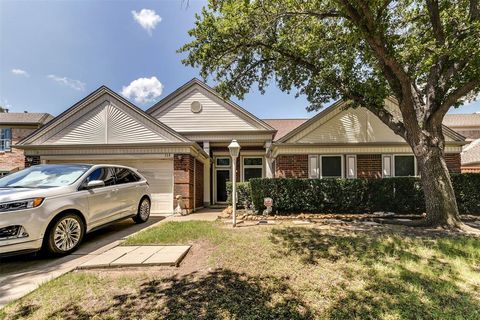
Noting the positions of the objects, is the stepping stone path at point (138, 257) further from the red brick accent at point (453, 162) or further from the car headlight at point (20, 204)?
the red brick accent at point (453, 162)

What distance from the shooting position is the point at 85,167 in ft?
17.9

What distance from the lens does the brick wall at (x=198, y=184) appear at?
10919 millimetres

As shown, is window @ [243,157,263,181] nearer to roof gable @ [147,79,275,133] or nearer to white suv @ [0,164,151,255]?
roof gable @ [147,79,275,133]

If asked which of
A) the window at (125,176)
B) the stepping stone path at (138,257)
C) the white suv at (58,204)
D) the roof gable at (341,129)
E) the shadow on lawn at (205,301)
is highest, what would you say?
the roof gable at (341,129)

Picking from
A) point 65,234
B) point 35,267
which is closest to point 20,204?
point 65,234

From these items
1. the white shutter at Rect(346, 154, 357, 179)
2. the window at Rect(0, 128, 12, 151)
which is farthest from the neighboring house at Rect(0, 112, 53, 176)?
the white shutter at Rect(346, 154, 357, 179)

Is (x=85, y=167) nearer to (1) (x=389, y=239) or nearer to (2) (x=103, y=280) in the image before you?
(2) (x=103, y=280)

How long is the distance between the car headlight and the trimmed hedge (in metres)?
5.82

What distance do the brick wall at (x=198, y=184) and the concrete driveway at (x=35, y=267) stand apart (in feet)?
17.9

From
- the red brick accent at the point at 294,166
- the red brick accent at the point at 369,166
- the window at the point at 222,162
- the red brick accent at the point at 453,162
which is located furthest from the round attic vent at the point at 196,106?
the red brick accent at the point at 453,162

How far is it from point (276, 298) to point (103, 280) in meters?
2.40

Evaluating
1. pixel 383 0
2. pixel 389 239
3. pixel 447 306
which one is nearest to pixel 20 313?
pixel 447 306

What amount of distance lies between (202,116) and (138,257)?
371 inches

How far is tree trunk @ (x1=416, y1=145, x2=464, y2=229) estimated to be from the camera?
6105mm
